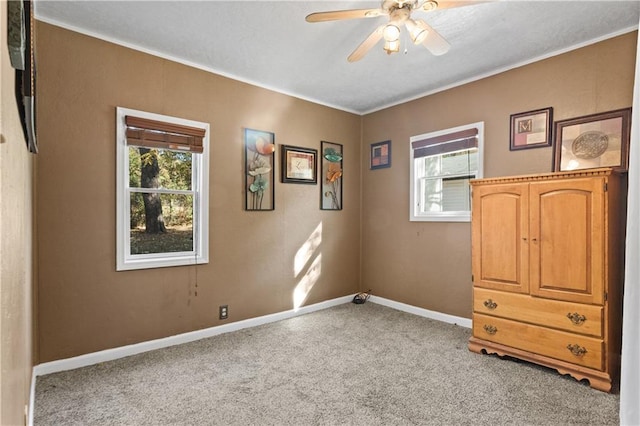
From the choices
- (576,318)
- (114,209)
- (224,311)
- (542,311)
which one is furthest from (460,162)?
(114,209)

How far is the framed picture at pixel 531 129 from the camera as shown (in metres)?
3.11

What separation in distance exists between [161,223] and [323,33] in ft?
7.31

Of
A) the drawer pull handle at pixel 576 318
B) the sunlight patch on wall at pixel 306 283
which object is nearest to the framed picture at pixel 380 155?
the sunlight patch on wall at pixel 306 283

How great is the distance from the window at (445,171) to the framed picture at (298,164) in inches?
48.4

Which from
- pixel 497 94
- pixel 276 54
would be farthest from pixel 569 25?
pixel 276 54

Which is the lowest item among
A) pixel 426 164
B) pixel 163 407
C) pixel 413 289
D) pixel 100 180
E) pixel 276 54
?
pixel 163 407

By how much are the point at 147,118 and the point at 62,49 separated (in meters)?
0.74

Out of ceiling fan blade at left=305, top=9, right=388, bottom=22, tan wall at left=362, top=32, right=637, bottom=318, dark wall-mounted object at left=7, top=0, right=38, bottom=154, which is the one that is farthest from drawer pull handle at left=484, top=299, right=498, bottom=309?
dark wall-mounted object at left=7, top=0, right=38, bottom=154

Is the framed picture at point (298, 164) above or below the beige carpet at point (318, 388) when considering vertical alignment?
above

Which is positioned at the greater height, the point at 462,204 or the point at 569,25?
the point at 569,25

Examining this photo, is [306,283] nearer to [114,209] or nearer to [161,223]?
[161,223]

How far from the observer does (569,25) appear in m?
2.63

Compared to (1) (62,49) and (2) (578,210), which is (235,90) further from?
(2) (578,210)

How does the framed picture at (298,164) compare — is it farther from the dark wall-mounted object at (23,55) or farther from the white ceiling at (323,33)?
the dark wall-mounted object at (23,55)
